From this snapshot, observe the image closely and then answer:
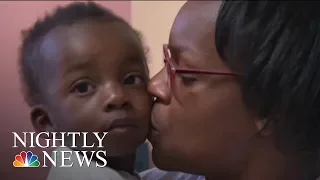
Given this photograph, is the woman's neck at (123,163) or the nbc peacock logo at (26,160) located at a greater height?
the nbc peacock logo at (26,160)

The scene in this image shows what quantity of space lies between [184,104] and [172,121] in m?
0.03

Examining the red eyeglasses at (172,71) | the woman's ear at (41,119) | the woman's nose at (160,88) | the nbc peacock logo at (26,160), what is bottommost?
the nbc peacock logo at (26,160)

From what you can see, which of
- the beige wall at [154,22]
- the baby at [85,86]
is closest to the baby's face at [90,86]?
the baby at [85,86]

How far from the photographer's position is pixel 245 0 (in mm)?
739

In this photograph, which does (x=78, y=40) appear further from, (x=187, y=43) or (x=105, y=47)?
(x=187, y=43)

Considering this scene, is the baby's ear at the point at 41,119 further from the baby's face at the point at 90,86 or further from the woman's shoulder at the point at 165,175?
the woman's shoulder at the point at 165,175

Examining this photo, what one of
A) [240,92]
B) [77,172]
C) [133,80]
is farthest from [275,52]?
[77,172]

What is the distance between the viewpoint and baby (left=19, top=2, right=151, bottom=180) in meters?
0.75

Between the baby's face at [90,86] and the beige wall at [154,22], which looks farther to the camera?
the beige wall at [154,22]

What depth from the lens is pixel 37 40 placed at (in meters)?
0.78

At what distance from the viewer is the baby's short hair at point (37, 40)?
2.53ft

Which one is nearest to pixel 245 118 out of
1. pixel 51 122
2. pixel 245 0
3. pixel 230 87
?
pixel 230 87

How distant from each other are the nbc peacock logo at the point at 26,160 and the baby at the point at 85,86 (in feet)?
0.09

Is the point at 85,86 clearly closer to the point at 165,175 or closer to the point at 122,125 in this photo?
the point at 122,125
